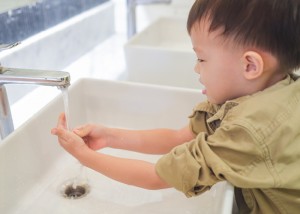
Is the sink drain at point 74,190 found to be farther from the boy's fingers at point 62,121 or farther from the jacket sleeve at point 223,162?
the jacket sleeve at point 223,162

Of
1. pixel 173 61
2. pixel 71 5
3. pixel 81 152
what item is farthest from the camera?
pixel 71 5

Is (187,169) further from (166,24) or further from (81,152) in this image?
(166,24)

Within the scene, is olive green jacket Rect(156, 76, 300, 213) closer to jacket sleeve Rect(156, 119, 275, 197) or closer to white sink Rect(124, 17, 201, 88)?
jacket sleeve Rect(156, 119, 275, 197)

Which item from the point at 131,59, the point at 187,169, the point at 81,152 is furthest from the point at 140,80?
the point at 187,169

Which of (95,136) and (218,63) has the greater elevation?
(218,63)

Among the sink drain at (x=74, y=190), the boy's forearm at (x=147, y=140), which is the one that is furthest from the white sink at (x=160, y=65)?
the sink drain at (x=74, y=190)

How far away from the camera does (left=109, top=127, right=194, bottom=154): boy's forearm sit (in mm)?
709

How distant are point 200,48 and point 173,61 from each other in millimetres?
411

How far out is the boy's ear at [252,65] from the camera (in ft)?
1.66

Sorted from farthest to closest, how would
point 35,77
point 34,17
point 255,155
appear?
1. point 34,17
2. point 35,77
3. point 255,155

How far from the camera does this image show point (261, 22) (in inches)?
18.9

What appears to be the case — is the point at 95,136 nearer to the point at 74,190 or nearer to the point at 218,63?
the point at 74,190

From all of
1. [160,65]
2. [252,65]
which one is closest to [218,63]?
[252,65]

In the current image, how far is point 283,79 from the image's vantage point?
1.82 feet
